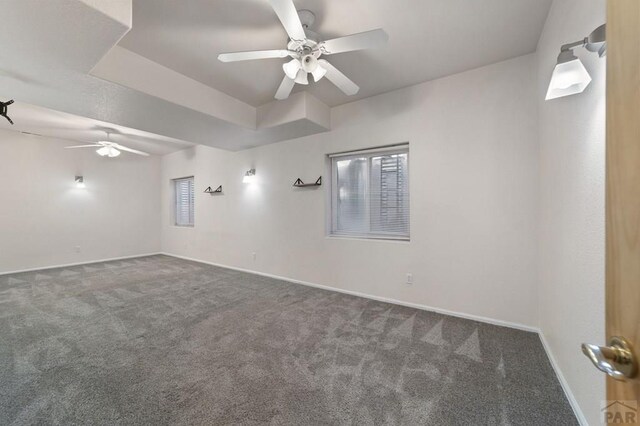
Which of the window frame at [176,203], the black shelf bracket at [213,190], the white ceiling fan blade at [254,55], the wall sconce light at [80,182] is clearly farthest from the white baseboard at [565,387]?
the wall sconce light at [80,182]

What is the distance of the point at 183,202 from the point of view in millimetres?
6699

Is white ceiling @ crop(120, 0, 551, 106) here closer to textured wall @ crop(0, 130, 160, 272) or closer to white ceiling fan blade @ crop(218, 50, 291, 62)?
white ceiling fan blade @ crop(218, 50, 291, 62)

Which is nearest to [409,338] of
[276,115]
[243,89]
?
[276,115]

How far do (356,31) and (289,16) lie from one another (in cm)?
89

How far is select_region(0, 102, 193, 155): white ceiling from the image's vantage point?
3.81 metres

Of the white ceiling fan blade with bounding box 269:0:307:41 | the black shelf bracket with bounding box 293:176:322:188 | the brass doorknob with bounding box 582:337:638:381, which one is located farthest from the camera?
Result: the black shelf bracket with bounding box 293:176:322:188

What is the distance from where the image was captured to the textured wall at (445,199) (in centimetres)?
255

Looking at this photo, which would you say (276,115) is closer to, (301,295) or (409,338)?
(301,295)

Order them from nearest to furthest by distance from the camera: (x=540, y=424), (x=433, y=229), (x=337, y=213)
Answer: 1. (x=540, y=424)
2. (x=433, y=229)
3. (x=337, y=213)

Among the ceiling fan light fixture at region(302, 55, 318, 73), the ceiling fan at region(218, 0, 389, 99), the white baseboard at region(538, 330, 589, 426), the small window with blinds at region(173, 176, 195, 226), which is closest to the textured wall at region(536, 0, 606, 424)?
the white baseboard at region(538, 330, 589, 426)

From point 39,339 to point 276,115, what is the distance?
352 cm

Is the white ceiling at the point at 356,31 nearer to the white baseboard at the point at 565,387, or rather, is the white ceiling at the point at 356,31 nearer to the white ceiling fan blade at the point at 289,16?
the white ceiling fan blade at the point at 289,16

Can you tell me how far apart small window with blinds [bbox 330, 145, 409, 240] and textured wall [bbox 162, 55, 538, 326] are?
0.17m

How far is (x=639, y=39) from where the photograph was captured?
→ 1.65ft
